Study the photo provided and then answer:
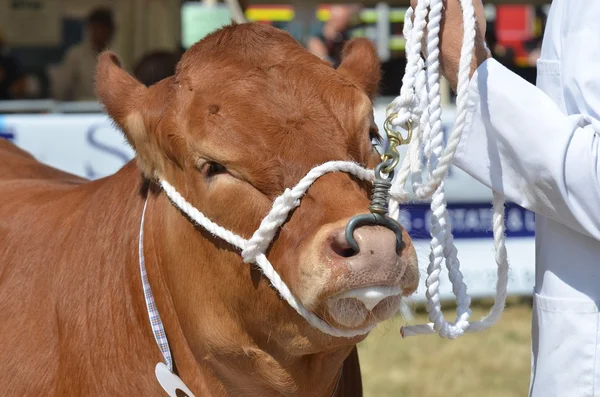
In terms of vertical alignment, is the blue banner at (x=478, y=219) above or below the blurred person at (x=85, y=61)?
below

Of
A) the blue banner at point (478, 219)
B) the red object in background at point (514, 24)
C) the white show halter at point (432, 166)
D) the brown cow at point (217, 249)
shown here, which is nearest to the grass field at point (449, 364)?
the blue banner at point (478, 219)

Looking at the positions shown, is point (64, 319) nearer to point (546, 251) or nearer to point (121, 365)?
point (121, 365)

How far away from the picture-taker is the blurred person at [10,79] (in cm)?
1009

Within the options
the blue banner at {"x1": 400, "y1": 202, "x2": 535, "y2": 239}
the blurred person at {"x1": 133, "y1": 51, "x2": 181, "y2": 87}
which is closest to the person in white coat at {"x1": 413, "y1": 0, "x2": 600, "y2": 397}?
the blurred person at {"x1": 133, "y1": 51, "x2": 181, "y2": 87}

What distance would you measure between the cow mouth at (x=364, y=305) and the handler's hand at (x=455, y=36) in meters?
0.62

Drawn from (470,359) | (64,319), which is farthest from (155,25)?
(64,319)

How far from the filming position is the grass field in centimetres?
582

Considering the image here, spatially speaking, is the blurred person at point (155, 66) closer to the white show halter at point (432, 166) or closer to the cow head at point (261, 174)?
the cow head at point (261, 174)

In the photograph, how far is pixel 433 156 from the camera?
2445 millimetres

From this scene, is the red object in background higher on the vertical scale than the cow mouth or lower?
lower

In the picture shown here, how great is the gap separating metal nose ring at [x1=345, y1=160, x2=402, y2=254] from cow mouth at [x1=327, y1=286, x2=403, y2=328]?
0.09 metres

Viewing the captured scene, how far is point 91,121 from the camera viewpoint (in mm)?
7449

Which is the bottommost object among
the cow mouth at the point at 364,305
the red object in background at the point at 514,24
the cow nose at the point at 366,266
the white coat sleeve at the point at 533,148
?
the red object in background at the point at 514,24

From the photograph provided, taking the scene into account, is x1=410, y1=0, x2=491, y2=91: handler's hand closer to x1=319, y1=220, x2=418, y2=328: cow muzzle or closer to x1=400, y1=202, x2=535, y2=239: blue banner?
x1=319, y1=220, x2=418, y2=328: cow muzzle
